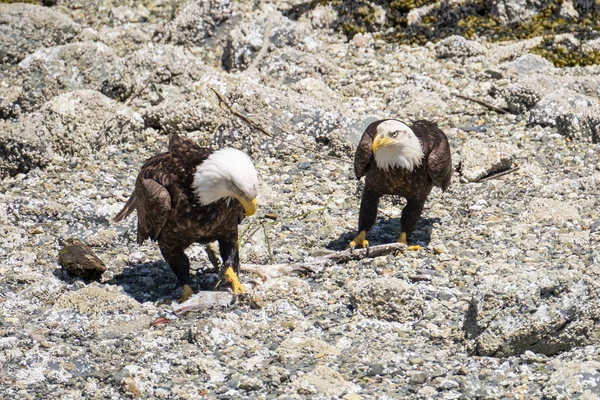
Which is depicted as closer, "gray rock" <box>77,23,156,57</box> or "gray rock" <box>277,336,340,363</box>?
"gray rock" <box>277,336,340,363</box>

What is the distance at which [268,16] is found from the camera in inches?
439

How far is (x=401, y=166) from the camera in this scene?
7.29m

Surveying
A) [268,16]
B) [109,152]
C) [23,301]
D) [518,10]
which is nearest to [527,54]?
[518,10]

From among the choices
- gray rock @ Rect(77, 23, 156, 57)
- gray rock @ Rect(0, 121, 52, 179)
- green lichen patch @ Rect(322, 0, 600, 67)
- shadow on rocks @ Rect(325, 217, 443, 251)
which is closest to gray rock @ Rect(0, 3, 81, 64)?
gray rock @ Rect(77, 23, 156, 57)

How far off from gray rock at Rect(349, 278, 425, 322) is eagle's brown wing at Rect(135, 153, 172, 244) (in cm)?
145

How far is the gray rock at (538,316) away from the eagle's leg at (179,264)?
85.9 inches

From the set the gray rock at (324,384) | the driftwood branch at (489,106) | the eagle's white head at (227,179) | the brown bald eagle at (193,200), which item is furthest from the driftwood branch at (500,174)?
the gray rock at (324,384)

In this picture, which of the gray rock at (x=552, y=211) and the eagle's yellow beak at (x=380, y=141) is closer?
the eagle's yellow beak at (x=380, y=141)

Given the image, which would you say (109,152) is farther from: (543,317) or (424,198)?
(543,317)

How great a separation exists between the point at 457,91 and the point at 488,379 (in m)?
5.32

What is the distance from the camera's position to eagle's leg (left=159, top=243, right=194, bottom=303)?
6797 millimetres

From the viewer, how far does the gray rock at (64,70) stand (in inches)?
401

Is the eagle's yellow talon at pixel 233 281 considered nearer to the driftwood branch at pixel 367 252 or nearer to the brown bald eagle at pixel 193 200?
the brown bald eagle at pixel 193 200

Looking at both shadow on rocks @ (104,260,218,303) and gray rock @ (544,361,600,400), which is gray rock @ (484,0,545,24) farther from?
gray rock @ (544,361,600,400)
